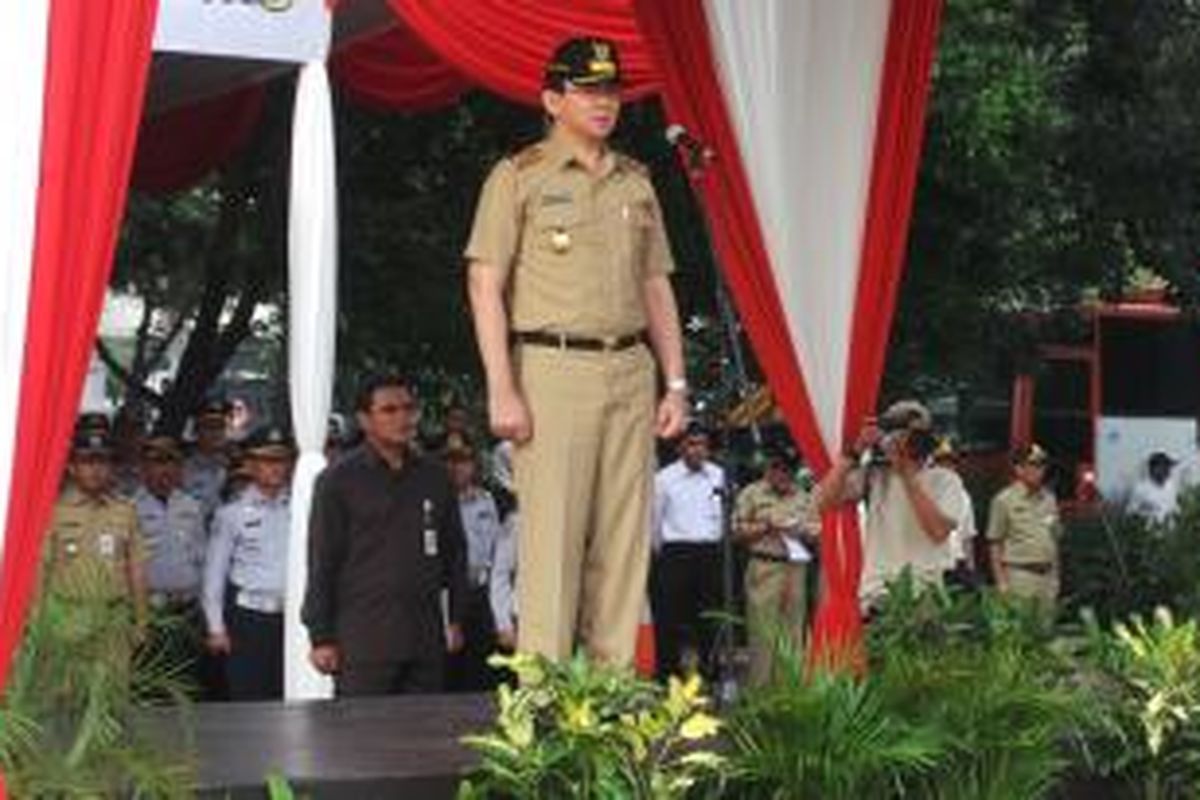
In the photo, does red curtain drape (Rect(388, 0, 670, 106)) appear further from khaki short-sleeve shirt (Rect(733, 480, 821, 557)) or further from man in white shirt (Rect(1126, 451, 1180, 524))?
man in white shirt (Rect(1126, 451, 1180, 524))

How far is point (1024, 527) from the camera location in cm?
1266

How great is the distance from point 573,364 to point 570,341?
0.06m

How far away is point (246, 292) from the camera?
16.4 m

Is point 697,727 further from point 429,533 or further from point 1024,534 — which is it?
point 1024,534

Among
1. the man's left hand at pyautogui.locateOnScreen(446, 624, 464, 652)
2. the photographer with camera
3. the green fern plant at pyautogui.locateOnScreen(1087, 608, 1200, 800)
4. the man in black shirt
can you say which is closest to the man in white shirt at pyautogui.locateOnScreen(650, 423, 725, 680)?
the photographer with camera

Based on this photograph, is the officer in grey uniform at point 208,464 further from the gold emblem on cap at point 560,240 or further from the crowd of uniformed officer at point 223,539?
the gold emblem on cap at point 560,240

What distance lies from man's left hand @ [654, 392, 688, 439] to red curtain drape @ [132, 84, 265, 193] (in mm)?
8681

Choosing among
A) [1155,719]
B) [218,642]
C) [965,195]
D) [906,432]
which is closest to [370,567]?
[1155,719]

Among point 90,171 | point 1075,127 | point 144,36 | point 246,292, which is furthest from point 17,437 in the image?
point 246,292

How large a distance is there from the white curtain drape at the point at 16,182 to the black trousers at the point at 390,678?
8.07 ft

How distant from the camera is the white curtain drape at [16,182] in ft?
13.8

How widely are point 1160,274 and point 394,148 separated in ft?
17.0

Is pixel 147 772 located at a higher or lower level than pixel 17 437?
lower

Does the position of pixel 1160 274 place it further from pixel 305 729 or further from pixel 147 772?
pixel 147 772
